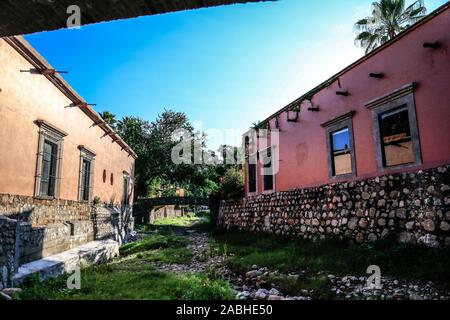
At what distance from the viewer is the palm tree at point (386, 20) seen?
1888 cm

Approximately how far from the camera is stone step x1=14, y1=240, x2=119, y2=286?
5972 mm

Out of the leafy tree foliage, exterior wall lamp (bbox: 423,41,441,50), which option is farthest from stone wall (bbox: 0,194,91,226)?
the leafy tree foliage

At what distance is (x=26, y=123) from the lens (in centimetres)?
752

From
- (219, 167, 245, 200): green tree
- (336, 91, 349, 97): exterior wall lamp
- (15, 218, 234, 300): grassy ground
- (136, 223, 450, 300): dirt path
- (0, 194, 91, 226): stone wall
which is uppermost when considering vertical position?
(336, 91, 349, 97): exterior wall lamp

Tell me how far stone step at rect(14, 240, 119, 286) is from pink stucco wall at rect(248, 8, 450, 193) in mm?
6744

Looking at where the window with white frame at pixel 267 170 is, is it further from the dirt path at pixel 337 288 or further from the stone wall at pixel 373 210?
the dirt path at pixel 337 288

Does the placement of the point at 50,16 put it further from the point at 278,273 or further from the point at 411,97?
the point at 411,97

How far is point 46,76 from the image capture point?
336 inches

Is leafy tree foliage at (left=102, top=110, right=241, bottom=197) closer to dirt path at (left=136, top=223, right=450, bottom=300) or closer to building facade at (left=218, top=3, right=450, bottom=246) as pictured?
building facade at (left=218, top=3, right=450, bottom=246)

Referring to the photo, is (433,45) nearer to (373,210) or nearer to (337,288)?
(373,210)

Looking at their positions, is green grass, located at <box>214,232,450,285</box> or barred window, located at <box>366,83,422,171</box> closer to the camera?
green grass, located at <box>214,232,450,285</box>

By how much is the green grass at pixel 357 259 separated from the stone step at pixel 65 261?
3983 millimetres

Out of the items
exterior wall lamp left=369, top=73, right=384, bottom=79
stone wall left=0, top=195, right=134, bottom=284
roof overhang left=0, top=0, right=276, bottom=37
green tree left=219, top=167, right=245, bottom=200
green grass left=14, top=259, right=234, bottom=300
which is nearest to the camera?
roof overhang left=0, top=0, right=276, bottom=37

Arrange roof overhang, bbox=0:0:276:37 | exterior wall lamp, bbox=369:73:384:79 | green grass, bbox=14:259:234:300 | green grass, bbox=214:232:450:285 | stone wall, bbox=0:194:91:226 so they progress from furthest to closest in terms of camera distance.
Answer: exterior wall lamp, bbox=369:73:384:79 < stone wall, bbox=0:194:91:226 < green grass, bbox=214:232:450:285 < green grass, bbox=14:259:234:300 < roof overhang, bbox=0:0:276:37
